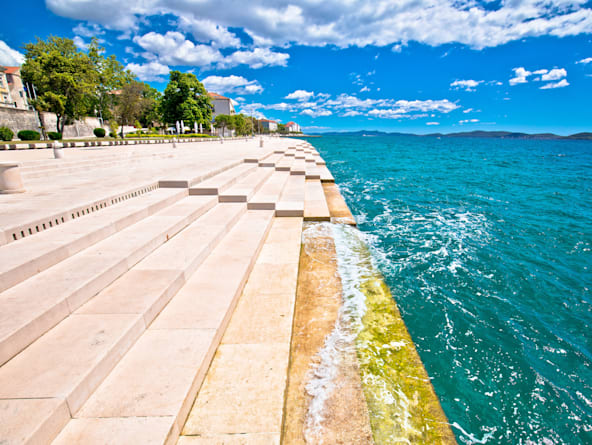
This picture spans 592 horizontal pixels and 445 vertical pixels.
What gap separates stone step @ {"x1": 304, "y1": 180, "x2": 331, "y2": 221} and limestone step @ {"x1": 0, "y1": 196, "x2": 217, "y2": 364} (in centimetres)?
407

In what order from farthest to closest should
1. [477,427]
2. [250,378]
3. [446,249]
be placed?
[446,249] → [477,427] → [250,378]

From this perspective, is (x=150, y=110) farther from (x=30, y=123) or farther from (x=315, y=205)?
(x=315, y=205)

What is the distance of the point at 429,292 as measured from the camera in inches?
233

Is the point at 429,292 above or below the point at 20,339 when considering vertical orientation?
below

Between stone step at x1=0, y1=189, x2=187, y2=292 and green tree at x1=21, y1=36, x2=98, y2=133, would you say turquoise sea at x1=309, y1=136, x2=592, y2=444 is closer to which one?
stone step at x1=0, y1=189, x2=187, y2=292

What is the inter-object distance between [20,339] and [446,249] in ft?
29.7

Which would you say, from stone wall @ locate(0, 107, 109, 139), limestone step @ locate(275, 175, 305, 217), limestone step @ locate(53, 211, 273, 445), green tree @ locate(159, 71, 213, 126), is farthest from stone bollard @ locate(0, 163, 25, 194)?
green tree @ locate(159, 71, 213, 126)

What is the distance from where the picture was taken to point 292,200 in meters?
9.20

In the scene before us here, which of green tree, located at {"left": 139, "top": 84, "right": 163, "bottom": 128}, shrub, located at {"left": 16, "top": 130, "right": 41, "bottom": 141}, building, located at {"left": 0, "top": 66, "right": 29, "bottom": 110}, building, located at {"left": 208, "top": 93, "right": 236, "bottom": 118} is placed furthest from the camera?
building, located at {"left": 208, "top": 93, "right": 236, "bottom": 118}

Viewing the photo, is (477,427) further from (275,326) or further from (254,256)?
(254,256)

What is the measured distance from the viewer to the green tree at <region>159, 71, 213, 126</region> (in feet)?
185

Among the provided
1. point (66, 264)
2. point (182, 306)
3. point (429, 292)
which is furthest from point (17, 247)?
point (429, 292)

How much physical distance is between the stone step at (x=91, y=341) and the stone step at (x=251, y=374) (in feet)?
2.91

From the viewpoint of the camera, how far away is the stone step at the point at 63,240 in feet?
10.7
